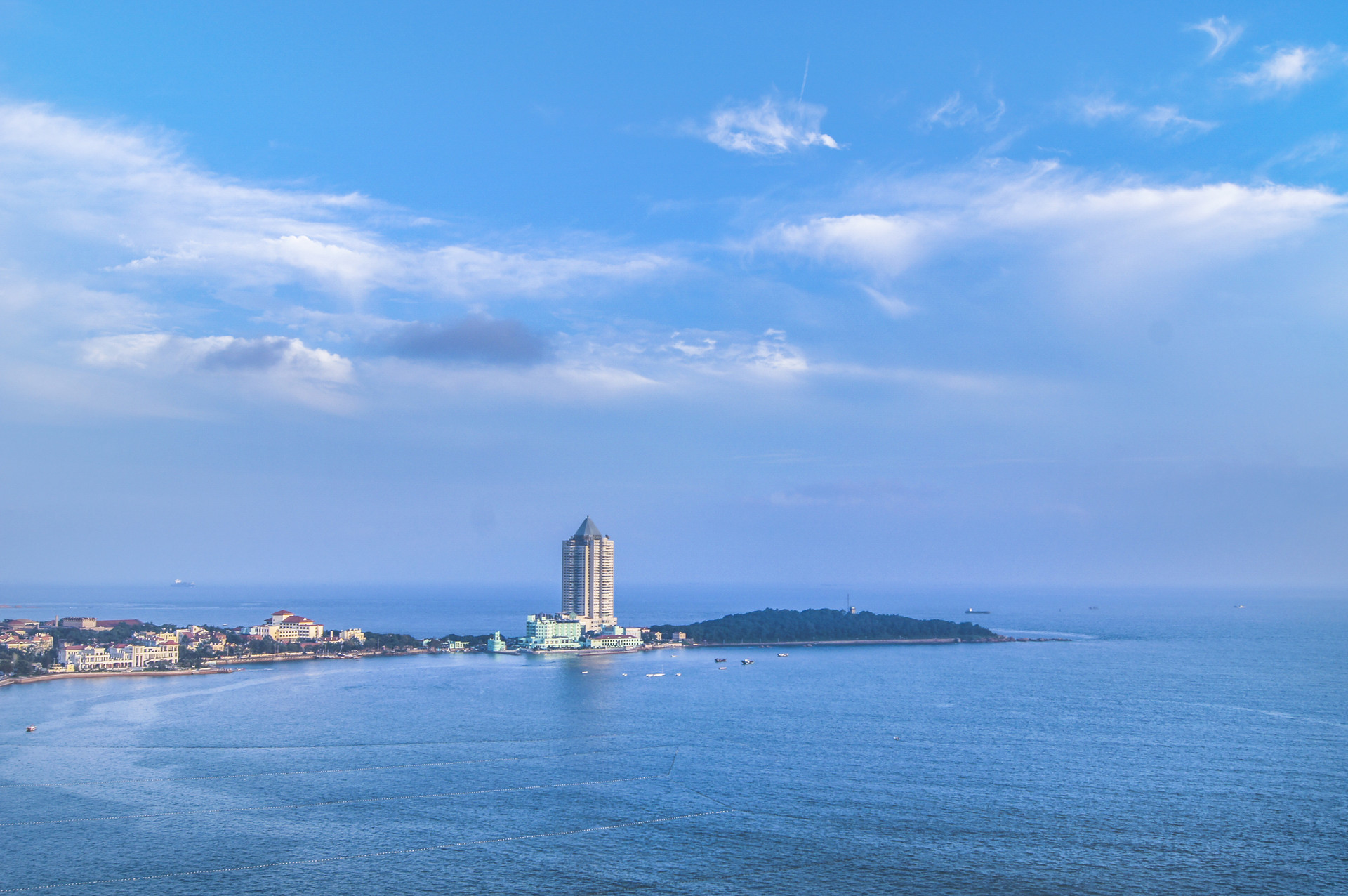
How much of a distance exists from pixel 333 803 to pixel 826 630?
73.1 metres

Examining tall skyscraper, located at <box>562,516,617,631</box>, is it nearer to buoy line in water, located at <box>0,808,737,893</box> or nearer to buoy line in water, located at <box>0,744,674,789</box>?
buoy line in water, located at <box>0,744,674,789</box>

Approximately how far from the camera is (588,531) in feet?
311

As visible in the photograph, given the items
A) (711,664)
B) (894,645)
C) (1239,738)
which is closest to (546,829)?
(1239,738)

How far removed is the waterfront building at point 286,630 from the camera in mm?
81312

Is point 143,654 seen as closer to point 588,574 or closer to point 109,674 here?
point 109,674

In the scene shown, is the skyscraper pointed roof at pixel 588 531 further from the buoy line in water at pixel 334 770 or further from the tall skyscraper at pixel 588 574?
the buoy line in water at pixel 334 770

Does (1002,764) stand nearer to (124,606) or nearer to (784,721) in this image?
(784,721)

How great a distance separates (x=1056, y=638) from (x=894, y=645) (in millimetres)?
16323

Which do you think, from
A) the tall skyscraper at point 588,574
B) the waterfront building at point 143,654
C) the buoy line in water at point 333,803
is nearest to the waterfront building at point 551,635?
the tall skyscraper at point 588,574

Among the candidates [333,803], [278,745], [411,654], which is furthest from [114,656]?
[333,803]

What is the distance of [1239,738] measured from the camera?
35.9 m

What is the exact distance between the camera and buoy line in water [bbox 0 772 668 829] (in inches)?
968

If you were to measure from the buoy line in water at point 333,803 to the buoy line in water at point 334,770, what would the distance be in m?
3.53

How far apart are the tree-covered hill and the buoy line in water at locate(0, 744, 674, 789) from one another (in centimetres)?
5542
